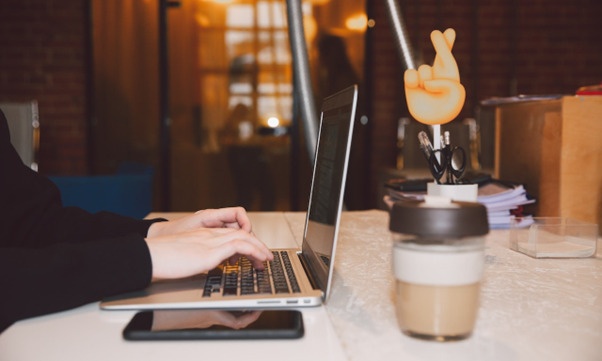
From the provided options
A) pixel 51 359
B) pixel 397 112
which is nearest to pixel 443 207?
pixel 51 359

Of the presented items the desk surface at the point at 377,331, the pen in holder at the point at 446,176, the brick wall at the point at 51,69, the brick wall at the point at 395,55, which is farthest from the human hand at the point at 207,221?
the brick wall at the point at 51,69

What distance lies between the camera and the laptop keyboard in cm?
82

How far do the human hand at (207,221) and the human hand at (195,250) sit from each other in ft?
0.77

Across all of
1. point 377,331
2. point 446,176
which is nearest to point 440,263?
point 377,331

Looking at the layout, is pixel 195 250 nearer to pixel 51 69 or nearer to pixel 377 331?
pixel 377 331

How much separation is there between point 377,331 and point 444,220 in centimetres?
17

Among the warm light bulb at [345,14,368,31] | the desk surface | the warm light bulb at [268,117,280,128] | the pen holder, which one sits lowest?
the desk surface

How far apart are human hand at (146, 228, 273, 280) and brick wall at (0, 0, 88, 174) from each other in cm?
383

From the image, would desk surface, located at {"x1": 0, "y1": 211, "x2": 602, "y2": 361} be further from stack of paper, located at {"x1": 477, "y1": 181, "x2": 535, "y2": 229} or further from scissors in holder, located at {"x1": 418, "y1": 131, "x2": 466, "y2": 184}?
stack of paper, located at {"x1": 477, "y1": 181, "x2": 535, "y2": 229}

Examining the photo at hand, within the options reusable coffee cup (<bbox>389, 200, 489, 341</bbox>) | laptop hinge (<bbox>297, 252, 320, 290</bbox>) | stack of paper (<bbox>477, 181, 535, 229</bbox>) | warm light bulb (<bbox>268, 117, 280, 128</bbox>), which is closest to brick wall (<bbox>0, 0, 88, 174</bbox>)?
warm light bulb (<bbox>268, 117, 280, 128</bbox>)

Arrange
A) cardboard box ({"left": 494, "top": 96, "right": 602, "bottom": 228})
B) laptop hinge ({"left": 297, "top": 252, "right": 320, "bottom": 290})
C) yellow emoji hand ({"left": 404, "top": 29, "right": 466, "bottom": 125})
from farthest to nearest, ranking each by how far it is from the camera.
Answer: cardboard box ({"left": 494, "top": 96, "right": 602, "bottom": 228}) < yellow emoji hand ({"left": 404, "top": 29, "right": 466, "bottom": 125}) < laptop hinge ({"left": 297, "top": 252, "right": 320, "bottom": 290})

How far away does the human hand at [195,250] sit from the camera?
0.82m

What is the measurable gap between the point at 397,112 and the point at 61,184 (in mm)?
2946

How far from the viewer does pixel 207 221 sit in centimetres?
113
